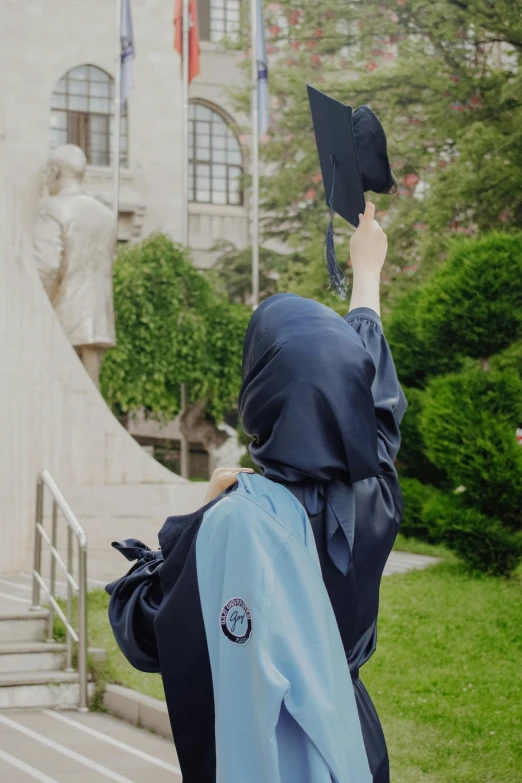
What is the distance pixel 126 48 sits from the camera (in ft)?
68.2

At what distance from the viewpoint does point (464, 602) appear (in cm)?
852

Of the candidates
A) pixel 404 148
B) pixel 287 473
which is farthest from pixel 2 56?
pixel 287 473

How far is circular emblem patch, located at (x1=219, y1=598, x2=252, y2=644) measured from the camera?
5.23 ft

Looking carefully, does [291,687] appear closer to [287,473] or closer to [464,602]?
[287,473]

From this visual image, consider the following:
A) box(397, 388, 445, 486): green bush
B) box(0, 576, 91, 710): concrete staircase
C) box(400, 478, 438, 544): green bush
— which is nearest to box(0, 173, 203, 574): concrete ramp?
box(0, 576, 91, 710): concrete staircase

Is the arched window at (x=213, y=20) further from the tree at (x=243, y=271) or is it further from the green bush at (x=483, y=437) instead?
the green bush at (x=483, y=437)

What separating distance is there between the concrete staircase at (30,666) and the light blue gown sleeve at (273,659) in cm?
453

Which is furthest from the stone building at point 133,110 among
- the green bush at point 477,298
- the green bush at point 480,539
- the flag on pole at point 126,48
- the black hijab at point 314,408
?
the black hijab at point 314,408

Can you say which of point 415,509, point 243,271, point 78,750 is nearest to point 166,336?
point 243,271

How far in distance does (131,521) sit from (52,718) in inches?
145

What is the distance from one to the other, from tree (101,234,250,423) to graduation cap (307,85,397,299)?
16332 millimetres

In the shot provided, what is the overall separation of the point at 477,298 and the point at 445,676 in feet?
13.3

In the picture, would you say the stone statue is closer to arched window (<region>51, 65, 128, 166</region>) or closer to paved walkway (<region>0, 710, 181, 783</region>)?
paved walkway (<region>0, 710, 181, 783</region>)

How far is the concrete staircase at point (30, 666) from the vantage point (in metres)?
5.87
